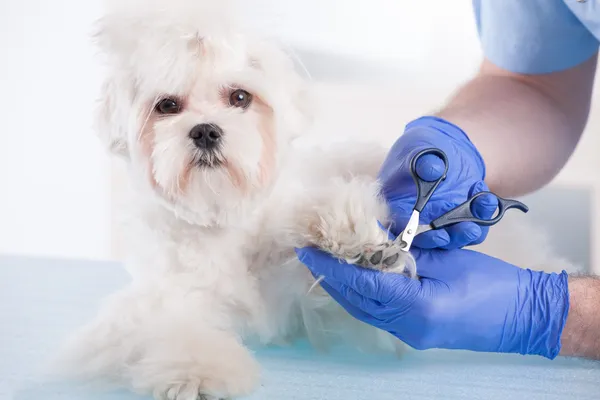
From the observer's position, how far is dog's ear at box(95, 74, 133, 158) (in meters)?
1.18

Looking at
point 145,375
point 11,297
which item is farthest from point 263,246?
point 11,297

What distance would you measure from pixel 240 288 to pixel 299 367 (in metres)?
0.16

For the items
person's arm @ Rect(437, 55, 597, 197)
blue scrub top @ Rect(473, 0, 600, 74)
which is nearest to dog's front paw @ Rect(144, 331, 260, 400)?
person's arm @ Rect(437, 55, 597, 197)

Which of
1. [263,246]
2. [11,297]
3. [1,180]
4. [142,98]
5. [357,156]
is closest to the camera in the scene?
[142,98]

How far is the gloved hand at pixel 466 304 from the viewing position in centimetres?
115

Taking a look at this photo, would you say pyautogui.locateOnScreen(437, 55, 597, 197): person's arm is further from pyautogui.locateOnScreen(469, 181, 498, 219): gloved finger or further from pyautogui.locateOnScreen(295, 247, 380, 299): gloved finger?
pyautogui.locateOnScreen(295, 247, 380, 299): gloved finger

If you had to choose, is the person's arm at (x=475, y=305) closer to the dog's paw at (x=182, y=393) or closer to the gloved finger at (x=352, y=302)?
the gloved finger at (x=352, y=302)

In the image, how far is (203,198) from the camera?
1.17 meters

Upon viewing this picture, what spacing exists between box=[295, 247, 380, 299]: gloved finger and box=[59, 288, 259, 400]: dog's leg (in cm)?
17

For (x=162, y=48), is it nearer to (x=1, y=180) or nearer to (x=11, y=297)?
(x=11, y=297)

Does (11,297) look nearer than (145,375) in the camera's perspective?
No

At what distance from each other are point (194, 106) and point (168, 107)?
42 millimetres

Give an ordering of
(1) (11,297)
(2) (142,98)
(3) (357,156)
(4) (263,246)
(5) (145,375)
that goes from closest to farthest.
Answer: (5) (145,375), (2) (142,98), (4) (263,246), (3) (357,156), (1) (11,297)

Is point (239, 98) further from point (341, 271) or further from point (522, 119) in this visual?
point (522, 119)
